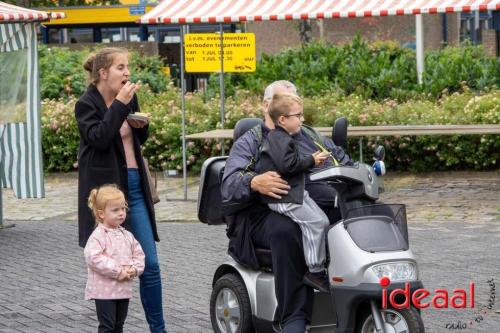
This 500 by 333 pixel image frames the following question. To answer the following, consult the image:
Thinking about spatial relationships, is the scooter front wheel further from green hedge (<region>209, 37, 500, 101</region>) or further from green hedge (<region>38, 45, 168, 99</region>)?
green hedge (<region>38, 45, 168, 99</region>)

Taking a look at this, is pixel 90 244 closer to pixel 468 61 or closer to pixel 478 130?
pixel 478 130

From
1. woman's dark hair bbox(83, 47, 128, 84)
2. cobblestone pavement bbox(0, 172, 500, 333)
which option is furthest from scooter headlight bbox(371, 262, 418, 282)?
woman's dark hair bbox(83, 47, 128, 84)

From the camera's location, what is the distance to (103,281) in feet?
19.9

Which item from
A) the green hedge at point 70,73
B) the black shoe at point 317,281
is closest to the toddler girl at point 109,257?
the black shoe at point 317,281

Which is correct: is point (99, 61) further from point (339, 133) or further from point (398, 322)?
point (398, 322)

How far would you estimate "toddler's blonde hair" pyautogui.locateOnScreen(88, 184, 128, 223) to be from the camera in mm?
6008

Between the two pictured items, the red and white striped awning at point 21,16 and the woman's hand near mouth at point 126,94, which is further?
the red and white striped awning at point 21,16

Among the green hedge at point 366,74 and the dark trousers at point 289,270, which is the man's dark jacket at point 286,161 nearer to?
the dark trousers at point 289,270

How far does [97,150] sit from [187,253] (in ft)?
12.7

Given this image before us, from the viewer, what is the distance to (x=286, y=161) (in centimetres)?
600

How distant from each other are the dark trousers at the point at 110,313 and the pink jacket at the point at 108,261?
0.05 m

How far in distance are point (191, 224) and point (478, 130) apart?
3.29 m

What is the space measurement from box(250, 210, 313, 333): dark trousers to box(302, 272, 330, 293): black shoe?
0.03m

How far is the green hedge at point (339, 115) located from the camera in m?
14.7
